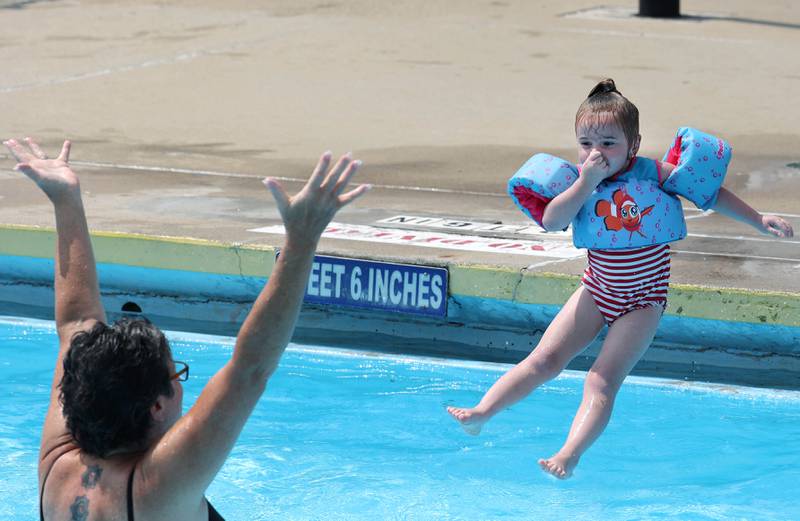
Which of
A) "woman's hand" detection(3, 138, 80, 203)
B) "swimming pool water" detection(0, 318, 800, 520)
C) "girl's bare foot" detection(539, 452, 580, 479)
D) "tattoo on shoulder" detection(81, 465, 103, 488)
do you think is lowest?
"swimming pool water" detection(0, 318, 800, 520)

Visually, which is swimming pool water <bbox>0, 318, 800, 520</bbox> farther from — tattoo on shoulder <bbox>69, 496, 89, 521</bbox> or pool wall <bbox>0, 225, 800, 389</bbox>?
tattoo on shoulder <bbox>69, 496, 89, 521</bbox>

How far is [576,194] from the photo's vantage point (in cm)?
468

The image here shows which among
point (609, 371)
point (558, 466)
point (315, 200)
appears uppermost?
point (315, 200)

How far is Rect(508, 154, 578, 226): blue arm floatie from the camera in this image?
15.8 feet

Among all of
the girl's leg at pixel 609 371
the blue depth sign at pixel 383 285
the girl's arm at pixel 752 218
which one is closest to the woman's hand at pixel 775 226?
the girl's arm at pixel 752 218

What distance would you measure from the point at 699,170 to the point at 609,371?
79cm

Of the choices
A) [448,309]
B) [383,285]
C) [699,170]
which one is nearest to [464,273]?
[448,309]

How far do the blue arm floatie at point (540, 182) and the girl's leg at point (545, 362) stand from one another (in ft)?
1.32

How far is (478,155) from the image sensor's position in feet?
35.7

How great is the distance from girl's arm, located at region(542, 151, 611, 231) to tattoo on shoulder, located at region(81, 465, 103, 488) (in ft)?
7.07

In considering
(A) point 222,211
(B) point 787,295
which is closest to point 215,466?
(B) point 787,295

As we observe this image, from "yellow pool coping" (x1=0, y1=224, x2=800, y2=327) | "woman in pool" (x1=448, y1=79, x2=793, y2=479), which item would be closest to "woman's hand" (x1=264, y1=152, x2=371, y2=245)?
"woman in pool" (x1=448, y1=79, x2=793, y2=479)

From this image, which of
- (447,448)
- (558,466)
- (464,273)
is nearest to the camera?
(558,466)

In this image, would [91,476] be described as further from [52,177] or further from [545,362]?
[545,362]
